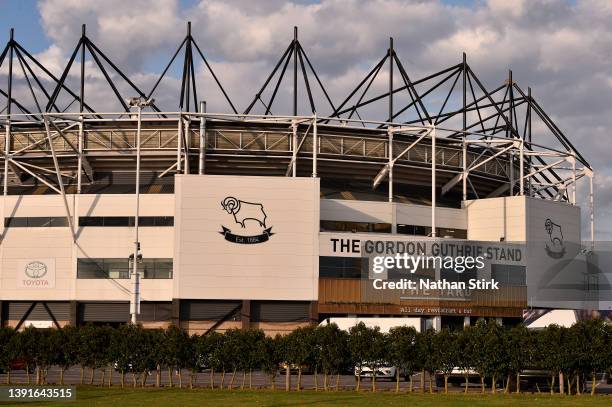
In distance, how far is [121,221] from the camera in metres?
85.6

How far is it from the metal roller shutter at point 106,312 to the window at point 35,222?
24.3ft

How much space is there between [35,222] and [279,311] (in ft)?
73.9

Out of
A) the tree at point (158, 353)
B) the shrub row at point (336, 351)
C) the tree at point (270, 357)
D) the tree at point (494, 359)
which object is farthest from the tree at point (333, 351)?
the tree at point (158, 353)

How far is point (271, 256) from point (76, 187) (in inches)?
794

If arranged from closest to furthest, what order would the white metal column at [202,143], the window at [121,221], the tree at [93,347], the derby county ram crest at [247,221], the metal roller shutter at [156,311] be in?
the tree at [93,347], the derby county ram crest at [247,221], the metal roller shutter at [156,311], the window at [121,221], the white metal column at [202,143]

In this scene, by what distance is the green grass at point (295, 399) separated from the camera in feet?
125

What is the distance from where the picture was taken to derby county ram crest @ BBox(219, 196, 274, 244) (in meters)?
84.1

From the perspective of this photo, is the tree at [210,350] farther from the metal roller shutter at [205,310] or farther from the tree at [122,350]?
the metal roller shutter at [205,310]

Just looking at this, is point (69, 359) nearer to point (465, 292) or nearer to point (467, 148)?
point (465, 292)

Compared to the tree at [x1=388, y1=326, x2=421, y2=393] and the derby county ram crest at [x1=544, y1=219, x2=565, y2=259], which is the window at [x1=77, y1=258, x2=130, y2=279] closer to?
the derby county ram crest at [x1=544, y1=219, x2=565, y2=259]

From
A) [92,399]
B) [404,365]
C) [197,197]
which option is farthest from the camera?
[197,197]

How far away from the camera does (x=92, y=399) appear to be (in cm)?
3906

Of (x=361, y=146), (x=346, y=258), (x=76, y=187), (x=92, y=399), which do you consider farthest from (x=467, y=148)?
(x=92, y=399)

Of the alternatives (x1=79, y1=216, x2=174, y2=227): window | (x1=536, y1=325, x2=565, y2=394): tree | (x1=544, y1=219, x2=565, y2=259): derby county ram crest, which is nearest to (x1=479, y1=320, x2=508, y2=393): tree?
(x1=536, y1=325, x2=565, y2=394): tree
